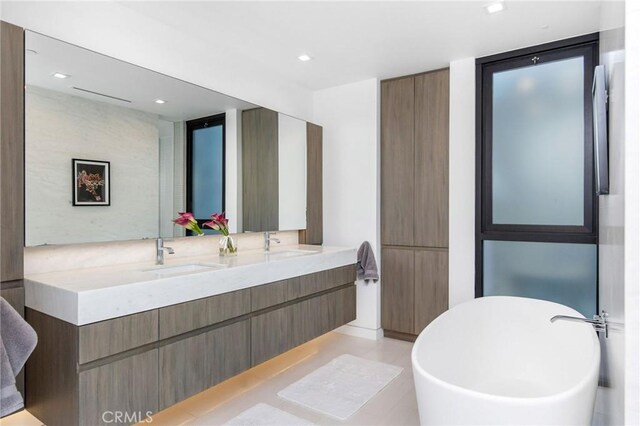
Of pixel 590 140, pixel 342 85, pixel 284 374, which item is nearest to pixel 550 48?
pixel 590 140

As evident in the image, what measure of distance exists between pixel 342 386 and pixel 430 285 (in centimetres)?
132

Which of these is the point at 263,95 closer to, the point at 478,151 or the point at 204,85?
the point at 204,85

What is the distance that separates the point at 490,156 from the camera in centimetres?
322

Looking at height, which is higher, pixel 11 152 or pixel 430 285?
pixel 11 152

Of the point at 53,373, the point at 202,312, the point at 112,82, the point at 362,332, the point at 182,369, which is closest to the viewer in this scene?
the point at 53,373

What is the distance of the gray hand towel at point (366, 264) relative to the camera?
371 centimetres

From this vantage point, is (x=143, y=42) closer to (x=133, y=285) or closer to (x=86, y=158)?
(x=86, y=158)

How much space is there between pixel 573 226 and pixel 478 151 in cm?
92

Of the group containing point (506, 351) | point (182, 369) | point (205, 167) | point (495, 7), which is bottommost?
point (506, 351)

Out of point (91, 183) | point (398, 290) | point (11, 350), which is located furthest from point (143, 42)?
point (398, 290)

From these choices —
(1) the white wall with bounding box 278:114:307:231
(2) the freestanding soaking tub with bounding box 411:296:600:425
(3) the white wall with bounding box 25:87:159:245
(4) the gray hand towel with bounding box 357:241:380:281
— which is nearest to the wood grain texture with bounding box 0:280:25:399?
(3) the white wall with bounding box 25:87:159:245

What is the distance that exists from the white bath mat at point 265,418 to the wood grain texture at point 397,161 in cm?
196

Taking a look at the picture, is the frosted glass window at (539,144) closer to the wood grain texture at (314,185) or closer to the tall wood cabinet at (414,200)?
the tall wood cabinet at (414,200)

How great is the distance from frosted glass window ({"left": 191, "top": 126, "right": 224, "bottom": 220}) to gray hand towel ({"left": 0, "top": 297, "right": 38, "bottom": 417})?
1.31 metres
